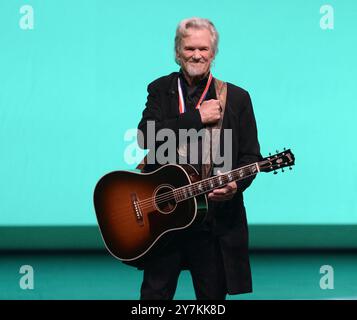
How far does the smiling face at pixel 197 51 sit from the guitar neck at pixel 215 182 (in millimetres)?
342

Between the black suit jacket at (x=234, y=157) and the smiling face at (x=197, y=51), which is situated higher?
the smiling face at (x=197, y=51)

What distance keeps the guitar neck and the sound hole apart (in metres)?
0.04

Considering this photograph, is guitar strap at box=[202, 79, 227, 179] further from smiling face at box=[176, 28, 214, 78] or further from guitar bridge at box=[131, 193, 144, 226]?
guitar bridge at box=[131, 193, 144, 226]

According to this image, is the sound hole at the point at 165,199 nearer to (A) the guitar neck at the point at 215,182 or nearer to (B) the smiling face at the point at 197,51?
(A) the guitar neck at the point at 215,182

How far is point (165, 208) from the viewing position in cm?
281

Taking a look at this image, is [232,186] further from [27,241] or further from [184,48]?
[27,241]

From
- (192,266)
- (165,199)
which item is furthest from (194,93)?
(192,266)

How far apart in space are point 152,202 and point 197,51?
20.6 inches

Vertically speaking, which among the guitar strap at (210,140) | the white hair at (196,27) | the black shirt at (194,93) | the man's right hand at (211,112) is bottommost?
the guitar strap at (210,140)

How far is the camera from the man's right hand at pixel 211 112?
107 inches

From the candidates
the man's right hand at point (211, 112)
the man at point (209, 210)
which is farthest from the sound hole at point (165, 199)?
the man's right hand at point (211, 112)

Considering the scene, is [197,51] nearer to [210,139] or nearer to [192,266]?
[210,139]

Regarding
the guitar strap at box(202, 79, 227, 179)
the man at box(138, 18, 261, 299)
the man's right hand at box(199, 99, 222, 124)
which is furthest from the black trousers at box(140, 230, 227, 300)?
the man's right hand at box(199, 99, 222, 124)

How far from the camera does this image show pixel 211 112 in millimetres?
2721
